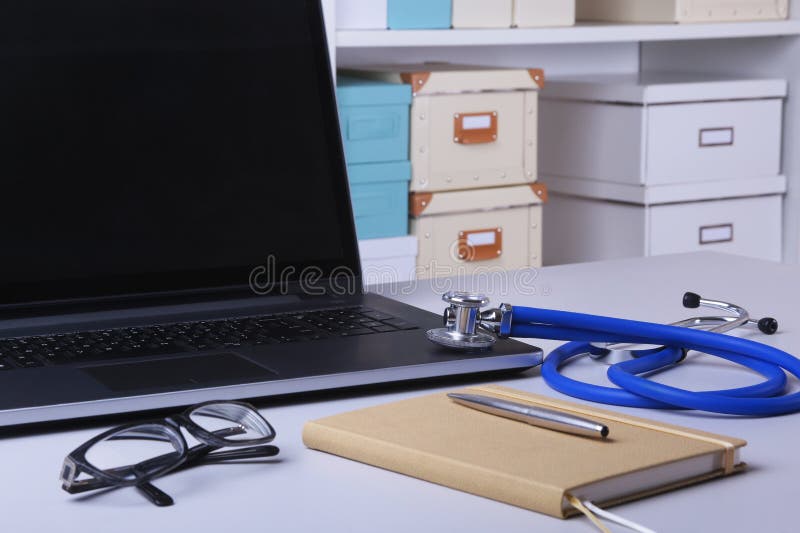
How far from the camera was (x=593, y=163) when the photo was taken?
2.20m

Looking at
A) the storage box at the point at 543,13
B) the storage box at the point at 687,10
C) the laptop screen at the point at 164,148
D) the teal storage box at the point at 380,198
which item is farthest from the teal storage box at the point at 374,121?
the laptop screen at the point at 164,148

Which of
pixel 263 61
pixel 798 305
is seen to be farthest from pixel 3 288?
pixel 798 305

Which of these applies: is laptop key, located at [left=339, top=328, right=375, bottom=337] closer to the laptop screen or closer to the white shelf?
the laptop screen

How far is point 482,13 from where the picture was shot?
1.89 meters

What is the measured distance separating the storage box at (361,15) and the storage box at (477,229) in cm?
28

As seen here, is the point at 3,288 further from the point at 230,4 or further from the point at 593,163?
the point at 593,163

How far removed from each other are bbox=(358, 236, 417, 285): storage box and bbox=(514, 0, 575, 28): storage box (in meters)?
0.43

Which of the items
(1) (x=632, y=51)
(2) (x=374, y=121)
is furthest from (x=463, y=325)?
(1) (x=632, y=51)

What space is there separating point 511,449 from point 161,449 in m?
0.18

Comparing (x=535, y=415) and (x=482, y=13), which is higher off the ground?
(x=482, y=13)

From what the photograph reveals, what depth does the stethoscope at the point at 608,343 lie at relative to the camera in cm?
66

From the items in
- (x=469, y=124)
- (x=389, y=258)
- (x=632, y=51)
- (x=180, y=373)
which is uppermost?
(x=632, y=51)

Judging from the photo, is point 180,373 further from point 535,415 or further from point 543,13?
point 543,13

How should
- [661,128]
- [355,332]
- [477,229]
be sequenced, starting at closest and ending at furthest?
[355,332] → [477,229] → [661,128]
